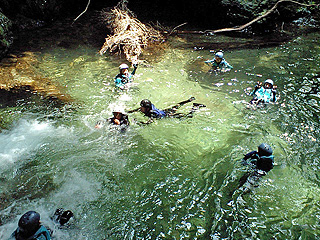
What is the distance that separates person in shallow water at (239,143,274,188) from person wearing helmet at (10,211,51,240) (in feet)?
12.8

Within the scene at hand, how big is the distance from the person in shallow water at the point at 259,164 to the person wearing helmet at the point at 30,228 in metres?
3.89

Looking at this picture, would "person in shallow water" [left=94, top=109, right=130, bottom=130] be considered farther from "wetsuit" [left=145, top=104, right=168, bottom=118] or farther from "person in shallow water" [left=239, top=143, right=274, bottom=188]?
"person in shallow water" [left=239, top=143, right=274, bottom=188]

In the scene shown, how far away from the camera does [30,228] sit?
3361 millimetres

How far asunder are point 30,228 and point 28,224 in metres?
0.07

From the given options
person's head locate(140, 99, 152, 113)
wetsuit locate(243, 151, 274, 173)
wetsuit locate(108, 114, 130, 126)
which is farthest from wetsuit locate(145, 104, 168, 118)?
wetsuit locate(243, 151, 274, 173)

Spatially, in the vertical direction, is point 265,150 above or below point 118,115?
below

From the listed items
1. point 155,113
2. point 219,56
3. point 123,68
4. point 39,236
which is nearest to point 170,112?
point 155,113

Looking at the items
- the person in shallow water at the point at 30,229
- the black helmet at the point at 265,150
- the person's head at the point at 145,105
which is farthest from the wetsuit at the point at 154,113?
the person in shallow water at the point at 30,229

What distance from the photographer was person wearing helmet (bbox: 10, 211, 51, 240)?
3352mm

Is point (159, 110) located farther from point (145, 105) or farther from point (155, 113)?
point (145, 105)

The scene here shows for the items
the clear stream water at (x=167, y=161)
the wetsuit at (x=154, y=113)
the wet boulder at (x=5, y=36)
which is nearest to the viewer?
the clear stream water at (x=167, y=161)

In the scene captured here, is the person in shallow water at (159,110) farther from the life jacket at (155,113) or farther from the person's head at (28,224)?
the person's head at (28,224)

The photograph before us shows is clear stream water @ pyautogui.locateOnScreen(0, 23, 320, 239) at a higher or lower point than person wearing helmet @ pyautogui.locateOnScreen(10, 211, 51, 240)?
lower

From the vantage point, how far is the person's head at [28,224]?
11.0ft
